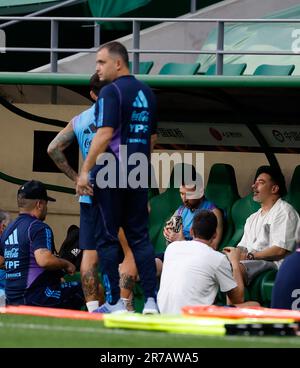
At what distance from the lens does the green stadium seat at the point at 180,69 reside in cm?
1388

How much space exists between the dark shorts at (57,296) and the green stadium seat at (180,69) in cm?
265

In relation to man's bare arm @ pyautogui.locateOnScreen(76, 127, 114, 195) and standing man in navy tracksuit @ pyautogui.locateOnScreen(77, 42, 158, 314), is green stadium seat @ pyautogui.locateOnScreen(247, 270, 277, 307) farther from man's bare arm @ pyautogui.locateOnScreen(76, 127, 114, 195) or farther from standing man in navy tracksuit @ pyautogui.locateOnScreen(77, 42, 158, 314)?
man's bare arm @ pyautogui.locateOnScreen(76, 127, 114, 195)

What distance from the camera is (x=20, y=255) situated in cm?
1207

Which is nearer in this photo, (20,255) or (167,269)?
(167,269)

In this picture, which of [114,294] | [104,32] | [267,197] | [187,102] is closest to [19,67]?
[104,32]

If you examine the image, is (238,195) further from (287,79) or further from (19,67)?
(19,67)

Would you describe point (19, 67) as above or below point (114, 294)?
above

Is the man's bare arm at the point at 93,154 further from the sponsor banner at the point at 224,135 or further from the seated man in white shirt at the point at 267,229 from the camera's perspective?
the sponsor banner at the point at 224,135

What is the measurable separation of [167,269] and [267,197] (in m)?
3.00

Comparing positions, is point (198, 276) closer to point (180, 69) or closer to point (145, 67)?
point (180, 69)

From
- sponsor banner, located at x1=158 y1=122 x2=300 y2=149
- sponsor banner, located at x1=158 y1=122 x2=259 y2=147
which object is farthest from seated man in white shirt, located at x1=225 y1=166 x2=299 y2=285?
sponsor banner, located at x1=158 y1=122 x2=259 y2=147

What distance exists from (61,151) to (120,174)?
66.1 inches

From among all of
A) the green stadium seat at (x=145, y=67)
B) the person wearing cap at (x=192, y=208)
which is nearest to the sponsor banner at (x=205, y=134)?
the green stadium seat at (x=145, y=67)

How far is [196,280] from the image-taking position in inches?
414
